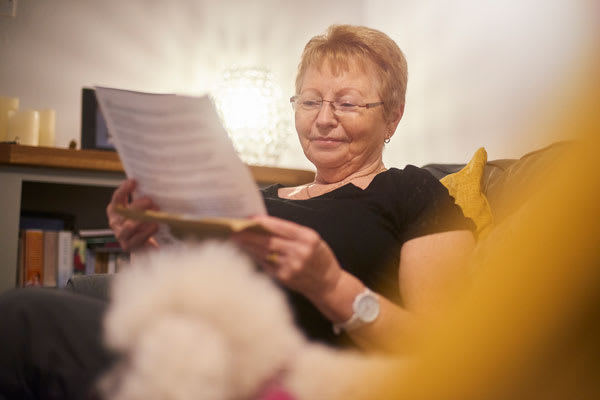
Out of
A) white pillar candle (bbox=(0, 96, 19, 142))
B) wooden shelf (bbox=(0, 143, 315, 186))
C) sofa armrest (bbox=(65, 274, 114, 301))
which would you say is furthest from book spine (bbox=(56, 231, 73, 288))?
sofa armrest (bbox=(65, 274, 114, 301))

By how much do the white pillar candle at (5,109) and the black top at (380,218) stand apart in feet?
5.27

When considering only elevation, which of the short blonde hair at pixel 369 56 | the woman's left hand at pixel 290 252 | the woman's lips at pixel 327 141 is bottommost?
the woman's left hand at pixel 290 252

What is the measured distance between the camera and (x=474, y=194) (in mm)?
1185

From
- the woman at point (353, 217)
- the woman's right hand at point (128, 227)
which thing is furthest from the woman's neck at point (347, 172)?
the woman's right hand at point (128, 227)

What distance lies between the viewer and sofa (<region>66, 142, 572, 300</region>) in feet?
3.62

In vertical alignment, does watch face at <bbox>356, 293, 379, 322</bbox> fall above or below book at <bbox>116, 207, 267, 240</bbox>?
below

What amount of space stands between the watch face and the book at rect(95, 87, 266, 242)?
18cm

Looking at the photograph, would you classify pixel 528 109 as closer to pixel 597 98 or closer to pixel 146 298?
pixel 597 98

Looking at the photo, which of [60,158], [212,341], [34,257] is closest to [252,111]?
[60,158]

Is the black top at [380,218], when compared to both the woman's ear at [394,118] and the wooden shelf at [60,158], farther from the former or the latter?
the wooden shelf at [60,158]

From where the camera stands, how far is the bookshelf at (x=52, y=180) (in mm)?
2055

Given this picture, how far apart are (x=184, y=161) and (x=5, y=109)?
189 centimetres

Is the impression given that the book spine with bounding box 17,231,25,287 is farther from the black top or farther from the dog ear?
the dog ear

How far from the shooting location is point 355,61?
3.87 feet
